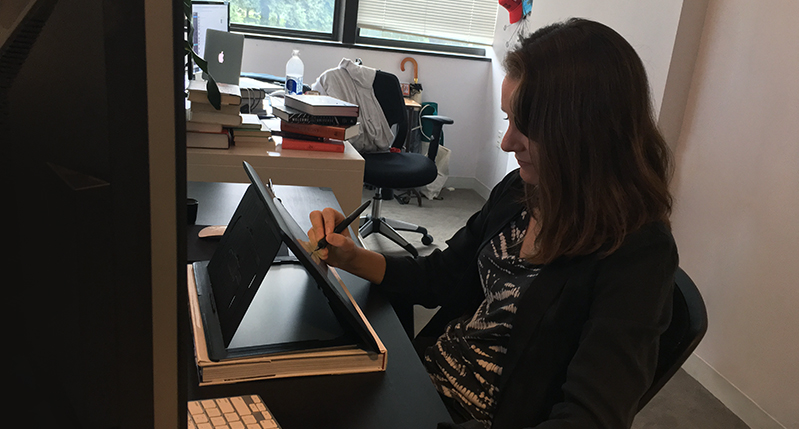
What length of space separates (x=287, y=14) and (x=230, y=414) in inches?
155

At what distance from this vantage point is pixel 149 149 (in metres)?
0.30

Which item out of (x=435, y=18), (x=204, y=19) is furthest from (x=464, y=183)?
(x=204, y=19)

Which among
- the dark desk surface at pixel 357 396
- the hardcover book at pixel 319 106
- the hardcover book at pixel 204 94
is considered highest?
the hardcover book at pixel 204 94

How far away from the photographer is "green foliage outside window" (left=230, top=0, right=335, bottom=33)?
13.4 feet

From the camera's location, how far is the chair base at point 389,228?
3154 mm

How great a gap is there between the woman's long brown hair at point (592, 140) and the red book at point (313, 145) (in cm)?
139

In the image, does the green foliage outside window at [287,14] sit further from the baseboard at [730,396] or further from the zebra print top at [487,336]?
the zebra print top at [487,336]

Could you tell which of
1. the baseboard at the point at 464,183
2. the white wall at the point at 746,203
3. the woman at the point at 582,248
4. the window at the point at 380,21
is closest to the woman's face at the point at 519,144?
the woman at the point at 582,248

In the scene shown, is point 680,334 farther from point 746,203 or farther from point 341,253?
point 746,203

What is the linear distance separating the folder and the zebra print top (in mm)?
247

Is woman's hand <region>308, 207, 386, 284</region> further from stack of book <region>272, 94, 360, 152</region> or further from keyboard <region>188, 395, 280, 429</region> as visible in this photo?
stack of book <region>272, 94, 360, 152</region>

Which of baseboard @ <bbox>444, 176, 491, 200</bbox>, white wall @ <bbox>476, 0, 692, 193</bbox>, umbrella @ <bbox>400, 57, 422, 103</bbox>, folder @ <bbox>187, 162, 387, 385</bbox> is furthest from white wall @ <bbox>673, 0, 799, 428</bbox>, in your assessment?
baseboard @ <bbox>444, 176, 491, 200</bbox>

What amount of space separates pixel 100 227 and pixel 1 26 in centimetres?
10

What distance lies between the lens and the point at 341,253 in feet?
3.49
